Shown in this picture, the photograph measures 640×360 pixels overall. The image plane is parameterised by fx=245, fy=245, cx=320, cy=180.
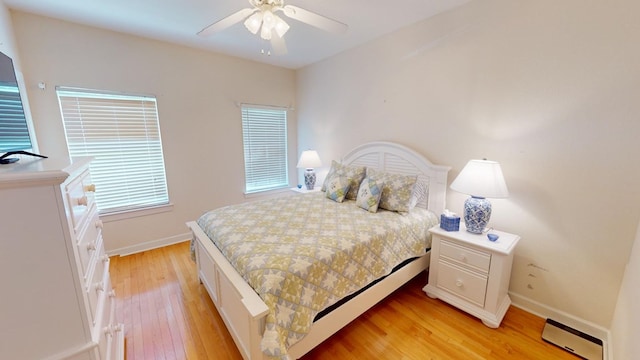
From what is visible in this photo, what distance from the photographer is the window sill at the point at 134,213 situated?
2894mm

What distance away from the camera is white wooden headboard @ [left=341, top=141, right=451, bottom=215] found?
2502 mm

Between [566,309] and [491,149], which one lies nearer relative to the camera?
[566,309]

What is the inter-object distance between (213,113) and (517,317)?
4.03m

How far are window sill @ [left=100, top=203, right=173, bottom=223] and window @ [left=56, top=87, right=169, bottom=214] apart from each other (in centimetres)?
4

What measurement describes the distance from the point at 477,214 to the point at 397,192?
2.27 feet

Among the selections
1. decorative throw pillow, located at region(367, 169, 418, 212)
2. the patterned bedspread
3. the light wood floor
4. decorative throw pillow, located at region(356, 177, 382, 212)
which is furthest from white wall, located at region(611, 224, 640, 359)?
decorative throw pillow, located at region(356, 177, 382, 212)

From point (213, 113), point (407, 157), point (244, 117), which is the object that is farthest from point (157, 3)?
point (407, 157)

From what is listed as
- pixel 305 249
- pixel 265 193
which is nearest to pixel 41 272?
pixel 305 249

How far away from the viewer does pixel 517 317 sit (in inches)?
79.2

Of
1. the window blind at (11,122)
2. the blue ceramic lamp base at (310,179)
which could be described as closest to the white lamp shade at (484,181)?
the blue ceramic lamp base at (310,179)

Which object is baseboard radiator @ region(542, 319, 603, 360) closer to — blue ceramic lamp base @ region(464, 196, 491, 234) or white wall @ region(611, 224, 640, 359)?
white wall @ region(611, 224, 640, 359)

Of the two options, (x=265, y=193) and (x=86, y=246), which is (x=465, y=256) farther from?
(x=265, y=193)

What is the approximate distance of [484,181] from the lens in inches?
75.0

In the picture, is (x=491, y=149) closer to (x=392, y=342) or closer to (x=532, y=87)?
(x=532, y=87)
